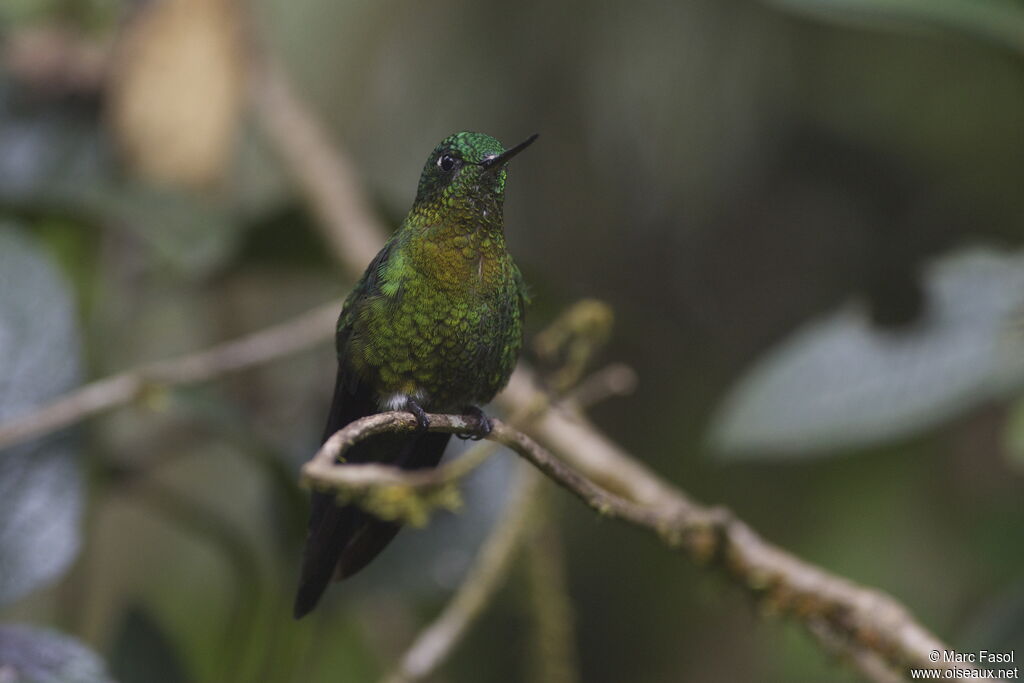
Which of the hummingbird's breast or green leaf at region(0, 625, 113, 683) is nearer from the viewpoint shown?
the hummingbird's breast

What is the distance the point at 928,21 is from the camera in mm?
2146

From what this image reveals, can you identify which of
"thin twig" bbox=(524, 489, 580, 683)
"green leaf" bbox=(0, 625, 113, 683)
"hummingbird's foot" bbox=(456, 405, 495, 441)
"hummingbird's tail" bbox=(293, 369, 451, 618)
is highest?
"hummingbird's foot" bbox=(456, 405, 495, 441)

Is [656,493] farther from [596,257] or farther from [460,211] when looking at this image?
[596,257]

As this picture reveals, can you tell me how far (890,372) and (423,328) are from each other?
120 cm

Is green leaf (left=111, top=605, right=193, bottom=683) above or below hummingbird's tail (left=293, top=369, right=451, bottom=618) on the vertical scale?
below

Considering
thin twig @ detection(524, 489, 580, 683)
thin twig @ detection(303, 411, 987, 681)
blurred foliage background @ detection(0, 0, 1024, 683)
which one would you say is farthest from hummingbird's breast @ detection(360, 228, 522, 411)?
blurred foliage background @ detection(0, 0, 1024, 683)

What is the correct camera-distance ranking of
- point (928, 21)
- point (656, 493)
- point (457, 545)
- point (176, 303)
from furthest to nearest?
point (176, 303)
point (457, 545)
point (928, 21)
point (656, 493)

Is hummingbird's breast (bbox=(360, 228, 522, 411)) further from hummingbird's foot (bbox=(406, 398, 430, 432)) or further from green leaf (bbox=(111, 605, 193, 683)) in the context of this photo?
green leaf (bbox=(111, 605, 193, 683))

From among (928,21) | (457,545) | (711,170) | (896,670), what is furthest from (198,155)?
(896,670)

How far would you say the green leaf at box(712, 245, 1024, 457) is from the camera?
215cm

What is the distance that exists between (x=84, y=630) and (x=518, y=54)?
204 cm

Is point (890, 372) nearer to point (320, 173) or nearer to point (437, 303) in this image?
point (437, 303)

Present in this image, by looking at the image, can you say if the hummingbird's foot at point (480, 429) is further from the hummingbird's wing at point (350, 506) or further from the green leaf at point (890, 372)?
the green leaf at point (890, 372)


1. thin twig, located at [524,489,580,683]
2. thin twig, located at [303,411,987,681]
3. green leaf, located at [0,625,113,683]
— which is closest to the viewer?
thin twig, located at [303,411,987,681]
